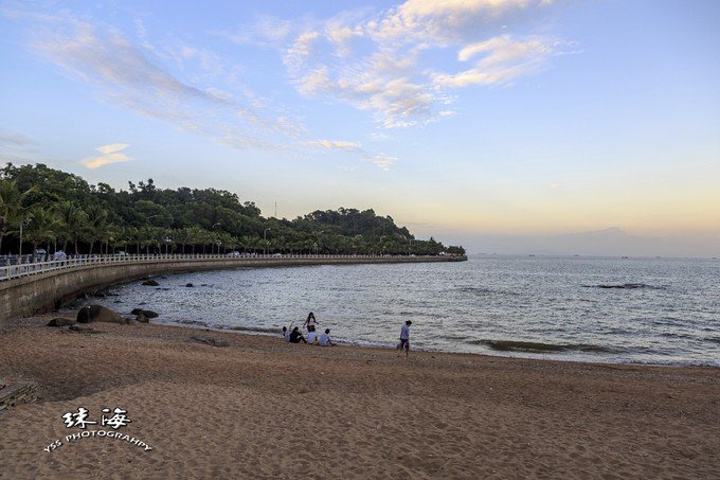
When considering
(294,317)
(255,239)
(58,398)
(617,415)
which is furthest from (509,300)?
(255,239)

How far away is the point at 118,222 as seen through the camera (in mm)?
109688

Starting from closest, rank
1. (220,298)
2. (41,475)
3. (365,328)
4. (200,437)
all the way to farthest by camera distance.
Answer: (41,475) < (200,437) < (365,328) < (220,298)

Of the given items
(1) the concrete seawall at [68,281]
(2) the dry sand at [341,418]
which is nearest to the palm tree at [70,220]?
(1) the concrete seawall at [68,281]

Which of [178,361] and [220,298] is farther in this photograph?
[220,298]

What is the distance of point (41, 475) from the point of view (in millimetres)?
6371

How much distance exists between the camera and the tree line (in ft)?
158

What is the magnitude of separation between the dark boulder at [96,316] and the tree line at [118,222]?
9.95 m

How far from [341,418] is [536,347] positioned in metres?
17.4

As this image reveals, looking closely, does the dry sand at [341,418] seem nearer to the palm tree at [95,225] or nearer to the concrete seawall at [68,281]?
the concrete seawall at [68,281]

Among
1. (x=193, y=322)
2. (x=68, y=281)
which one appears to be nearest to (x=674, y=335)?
(x=193, y=322)

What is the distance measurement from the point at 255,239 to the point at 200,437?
481 ft

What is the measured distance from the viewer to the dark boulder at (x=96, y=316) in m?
23.5

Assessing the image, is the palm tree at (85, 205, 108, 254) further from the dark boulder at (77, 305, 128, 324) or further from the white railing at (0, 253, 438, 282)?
the dark boulder at (77, 305, 128, 324)

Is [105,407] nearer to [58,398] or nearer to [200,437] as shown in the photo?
[58,398]
